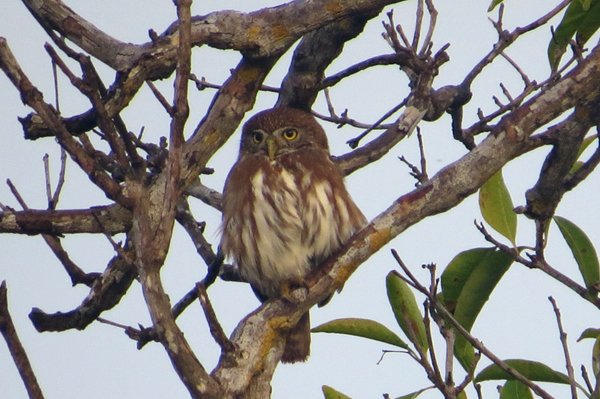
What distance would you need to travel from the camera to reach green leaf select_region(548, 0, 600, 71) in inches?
156

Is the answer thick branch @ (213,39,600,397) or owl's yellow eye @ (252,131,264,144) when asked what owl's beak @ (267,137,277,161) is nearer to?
owl's yellow eye @ (252,131,264,144)

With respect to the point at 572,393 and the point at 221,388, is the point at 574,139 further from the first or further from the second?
the point at 221,388

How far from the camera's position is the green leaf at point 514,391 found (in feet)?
11.3

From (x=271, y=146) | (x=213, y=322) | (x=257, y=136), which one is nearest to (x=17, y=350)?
(x=213, y=322)

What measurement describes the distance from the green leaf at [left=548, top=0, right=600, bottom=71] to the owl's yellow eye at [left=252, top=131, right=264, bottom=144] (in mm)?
1850

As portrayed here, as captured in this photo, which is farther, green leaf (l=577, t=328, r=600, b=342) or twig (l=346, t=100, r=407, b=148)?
twig (l=346, t=100, r=407, b=148)

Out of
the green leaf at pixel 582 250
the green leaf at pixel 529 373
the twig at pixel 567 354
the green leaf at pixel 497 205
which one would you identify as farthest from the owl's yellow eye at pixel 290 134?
the twig at pixel 567 354

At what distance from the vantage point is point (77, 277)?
13.1ft

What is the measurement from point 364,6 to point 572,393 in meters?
2.10

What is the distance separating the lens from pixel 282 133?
16.4 feet

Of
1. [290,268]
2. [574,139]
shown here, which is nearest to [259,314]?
[290,268]

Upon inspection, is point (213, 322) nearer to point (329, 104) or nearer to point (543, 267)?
point (543, 267)

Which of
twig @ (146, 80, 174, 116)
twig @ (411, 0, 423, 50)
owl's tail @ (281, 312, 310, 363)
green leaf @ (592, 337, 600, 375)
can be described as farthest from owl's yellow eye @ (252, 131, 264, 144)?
green leaf @ (592, 337, 600, 375)

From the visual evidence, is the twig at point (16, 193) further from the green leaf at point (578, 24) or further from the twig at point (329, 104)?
the green leaf at point (578, 24)
